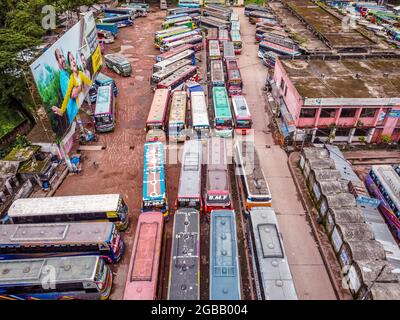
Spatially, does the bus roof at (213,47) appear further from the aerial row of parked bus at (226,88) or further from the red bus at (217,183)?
the red bus at (217,183)

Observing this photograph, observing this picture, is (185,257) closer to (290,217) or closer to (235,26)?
(290,217)

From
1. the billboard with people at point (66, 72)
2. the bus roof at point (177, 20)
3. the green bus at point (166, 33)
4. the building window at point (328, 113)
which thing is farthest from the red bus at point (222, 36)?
the building window at point (328, 113)

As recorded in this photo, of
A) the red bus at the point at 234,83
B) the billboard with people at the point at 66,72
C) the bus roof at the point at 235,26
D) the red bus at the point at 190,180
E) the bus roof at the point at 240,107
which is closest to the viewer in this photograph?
the red bus at the point at 190,180

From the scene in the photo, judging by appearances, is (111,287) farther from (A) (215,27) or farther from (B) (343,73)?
(A) (215,27)

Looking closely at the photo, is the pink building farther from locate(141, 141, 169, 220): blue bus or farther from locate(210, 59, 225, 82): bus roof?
locate(141, 141, 169, 220): blue bus

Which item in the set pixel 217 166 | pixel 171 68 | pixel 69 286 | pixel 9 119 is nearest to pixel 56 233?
pixel 69 286

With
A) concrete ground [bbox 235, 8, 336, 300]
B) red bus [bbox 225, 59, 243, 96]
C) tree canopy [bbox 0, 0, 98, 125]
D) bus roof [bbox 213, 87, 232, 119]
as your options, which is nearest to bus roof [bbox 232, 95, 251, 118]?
bus roof [bbox 213, 87, 232, 119]
